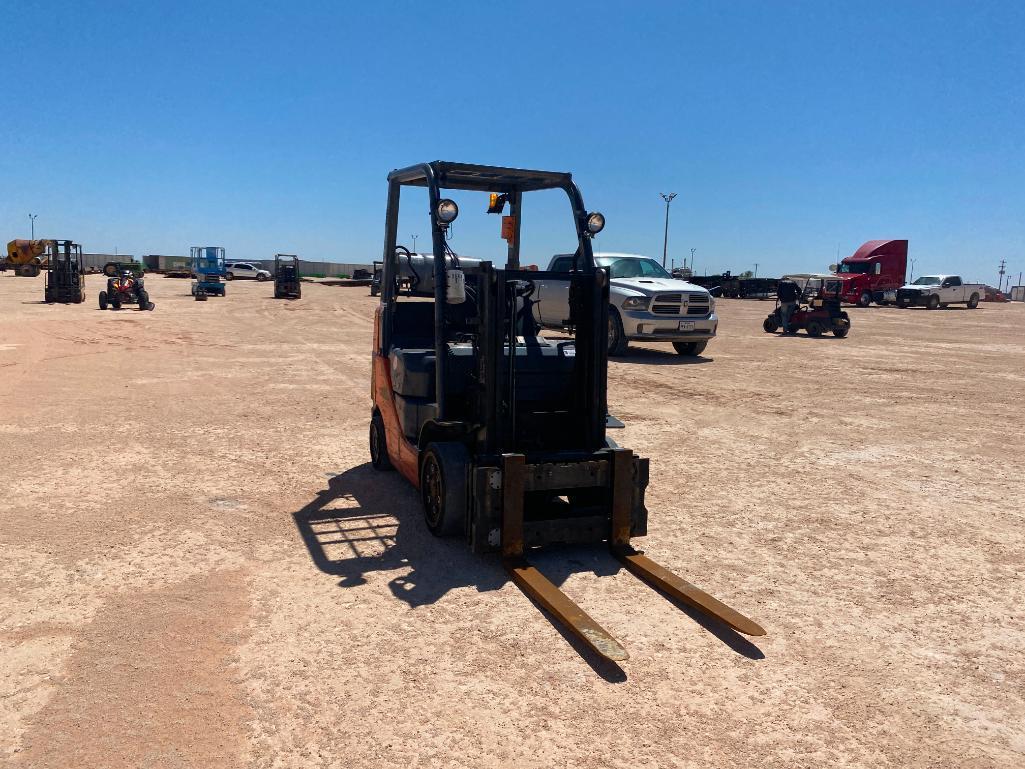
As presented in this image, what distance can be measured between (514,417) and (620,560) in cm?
113

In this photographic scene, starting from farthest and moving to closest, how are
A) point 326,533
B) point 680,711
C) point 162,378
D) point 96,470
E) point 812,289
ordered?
1. point 812,289
2. point 162,378
3. point 96,470
4. point 326,533
5. point 680,711

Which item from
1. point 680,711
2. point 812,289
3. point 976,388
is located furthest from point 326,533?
point 812,289

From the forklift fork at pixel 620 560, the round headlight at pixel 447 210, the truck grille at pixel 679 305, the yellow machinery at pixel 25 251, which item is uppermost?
the yellow machinery at pixel 25 251

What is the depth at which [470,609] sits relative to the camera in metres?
4.12

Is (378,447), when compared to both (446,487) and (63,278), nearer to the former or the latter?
(446,487)

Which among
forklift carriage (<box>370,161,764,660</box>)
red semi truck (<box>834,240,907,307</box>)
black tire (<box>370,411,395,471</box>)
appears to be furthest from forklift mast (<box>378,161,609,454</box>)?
red semi truck (<box>834,240,907,307</box>)

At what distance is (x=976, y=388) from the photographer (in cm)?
1245

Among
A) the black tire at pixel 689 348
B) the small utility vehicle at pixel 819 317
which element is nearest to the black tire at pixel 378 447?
the black tire at pixel 689 348

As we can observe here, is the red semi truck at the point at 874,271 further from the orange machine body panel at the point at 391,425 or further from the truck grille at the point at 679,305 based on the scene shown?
the orange machine body panel at the point at 391,425

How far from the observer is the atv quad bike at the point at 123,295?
26000mm

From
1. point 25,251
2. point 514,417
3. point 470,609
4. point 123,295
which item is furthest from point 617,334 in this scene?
point 25,251

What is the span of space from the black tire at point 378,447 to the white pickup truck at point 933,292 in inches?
1575

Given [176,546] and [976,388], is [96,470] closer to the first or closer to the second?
[176,546]

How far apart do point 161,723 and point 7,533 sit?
9.31 ft
